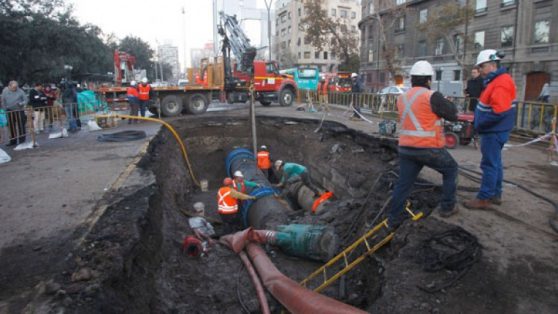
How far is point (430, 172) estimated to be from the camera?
266 inches

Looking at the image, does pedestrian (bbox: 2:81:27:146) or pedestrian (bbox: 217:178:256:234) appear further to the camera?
pedestrian (bbox: 2:81:27:146)

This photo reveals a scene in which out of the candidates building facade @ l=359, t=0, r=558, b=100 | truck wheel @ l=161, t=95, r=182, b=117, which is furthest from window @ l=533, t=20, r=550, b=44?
truck wheel @ l=161, t=95, r=182, b=117

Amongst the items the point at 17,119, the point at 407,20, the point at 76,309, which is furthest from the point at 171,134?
the point at 407,20

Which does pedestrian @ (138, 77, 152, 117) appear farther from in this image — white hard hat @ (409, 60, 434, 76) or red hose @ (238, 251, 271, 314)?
white hard hat @ (409, 60, 434, 76)

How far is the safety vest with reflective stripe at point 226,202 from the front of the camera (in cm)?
798

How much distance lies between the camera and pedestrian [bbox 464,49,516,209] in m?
4.46

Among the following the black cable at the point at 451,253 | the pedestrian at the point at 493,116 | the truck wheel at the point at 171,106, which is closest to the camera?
the black cable at the point at 451,253

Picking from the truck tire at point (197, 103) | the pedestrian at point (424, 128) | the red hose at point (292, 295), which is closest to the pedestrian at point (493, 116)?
the pedestrian at point (424, 128)

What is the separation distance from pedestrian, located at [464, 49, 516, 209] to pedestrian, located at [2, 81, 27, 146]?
1045cm

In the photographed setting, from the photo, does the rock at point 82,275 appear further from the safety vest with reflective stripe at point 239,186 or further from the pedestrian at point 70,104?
the pedestrian at point 70,104

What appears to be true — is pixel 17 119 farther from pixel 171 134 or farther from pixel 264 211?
pixel 264 211

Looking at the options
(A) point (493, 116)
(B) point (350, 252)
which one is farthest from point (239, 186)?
(A) point (493, 116)

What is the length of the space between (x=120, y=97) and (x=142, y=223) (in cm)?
1092

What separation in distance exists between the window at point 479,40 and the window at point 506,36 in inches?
71.9
